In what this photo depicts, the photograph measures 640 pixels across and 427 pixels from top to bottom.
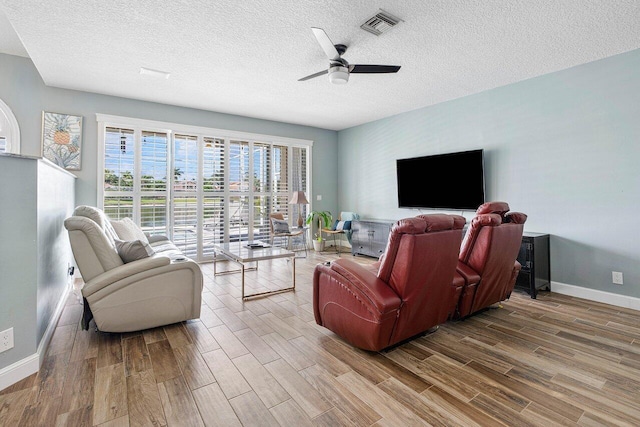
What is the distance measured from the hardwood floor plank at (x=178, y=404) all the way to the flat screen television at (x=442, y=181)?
14.2 ft

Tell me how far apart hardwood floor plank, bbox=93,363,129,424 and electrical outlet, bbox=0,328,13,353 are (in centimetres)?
50

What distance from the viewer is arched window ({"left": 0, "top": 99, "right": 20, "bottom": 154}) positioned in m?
4.01

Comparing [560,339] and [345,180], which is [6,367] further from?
[345,180]

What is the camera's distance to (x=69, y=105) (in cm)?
443

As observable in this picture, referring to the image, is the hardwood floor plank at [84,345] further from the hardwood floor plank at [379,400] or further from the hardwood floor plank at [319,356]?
the hardwood floor plank at [379,400]

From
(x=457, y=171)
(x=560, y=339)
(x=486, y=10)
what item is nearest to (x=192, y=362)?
(x=560, y=339)

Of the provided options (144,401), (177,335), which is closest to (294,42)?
(177,335)

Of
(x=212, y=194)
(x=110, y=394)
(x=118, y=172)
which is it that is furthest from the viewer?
(x=212, y=194)

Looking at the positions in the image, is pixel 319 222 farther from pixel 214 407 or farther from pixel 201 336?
pixel 214 407

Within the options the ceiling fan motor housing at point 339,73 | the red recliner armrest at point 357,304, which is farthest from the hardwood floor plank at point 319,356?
the ceiling fan motor housing at point 339,73

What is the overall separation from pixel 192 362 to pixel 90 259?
3.98ft

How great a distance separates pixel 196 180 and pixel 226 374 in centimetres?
413

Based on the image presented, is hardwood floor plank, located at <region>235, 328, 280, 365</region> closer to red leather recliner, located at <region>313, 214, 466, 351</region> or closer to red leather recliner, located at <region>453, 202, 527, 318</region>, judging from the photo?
red leather recliner, located at <region>313, 214, 466, 351</region>

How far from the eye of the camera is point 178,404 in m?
Result: 1.69
